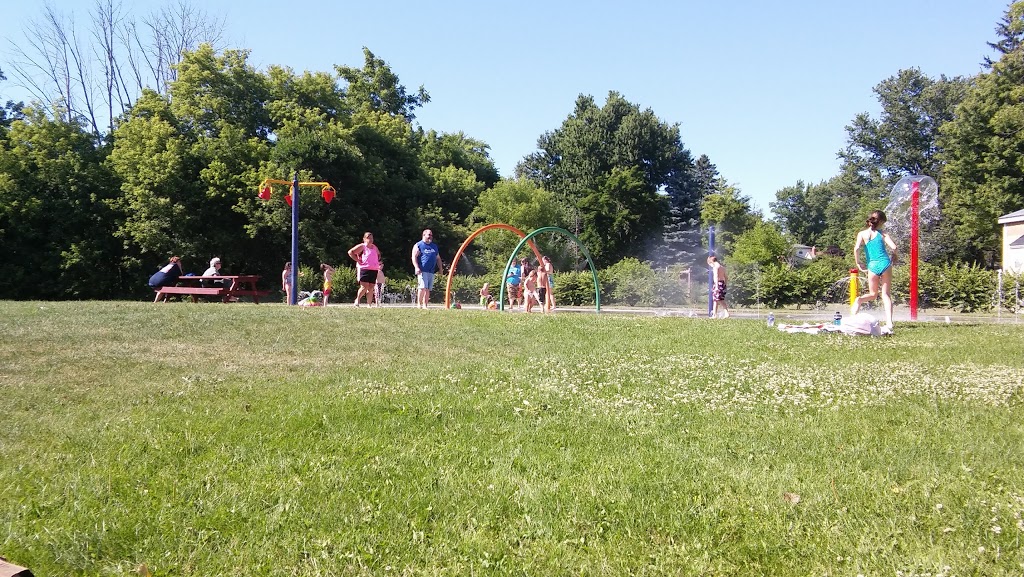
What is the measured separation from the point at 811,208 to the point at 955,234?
50988 mm

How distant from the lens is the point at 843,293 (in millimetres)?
28172

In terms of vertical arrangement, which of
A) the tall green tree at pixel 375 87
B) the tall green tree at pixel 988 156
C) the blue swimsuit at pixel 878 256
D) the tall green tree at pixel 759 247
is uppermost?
the tall green tree at pixel 375 87

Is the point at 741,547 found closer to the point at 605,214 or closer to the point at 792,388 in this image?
the point at 792,388

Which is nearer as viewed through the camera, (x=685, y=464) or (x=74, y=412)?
(x=685, y=464)

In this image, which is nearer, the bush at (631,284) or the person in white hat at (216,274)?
the person in white hat at (216,274)

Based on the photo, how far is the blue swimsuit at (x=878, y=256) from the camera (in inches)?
480

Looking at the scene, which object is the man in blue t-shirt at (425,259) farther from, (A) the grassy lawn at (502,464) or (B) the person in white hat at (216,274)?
(A) the grassy lawn at (502,464)

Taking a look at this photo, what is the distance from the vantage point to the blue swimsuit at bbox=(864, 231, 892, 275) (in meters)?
12.2

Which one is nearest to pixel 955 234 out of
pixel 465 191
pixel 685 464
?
pixel 465 191

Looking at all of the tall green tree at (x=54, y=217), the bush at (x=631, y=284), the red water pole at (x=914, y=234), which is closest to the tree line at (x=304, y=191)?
the tall green tree at (x=54, y=217)

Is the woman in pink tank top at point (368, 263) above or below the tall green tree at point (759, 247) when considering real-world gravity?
below

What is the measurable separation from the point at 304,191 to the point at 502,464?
34.8 m

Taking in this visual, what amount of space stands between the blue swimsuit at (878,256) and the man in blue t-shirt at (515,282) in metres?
12.9

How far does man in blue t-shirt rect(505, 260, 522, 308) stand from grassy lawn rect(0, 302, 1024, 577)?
15055mm
